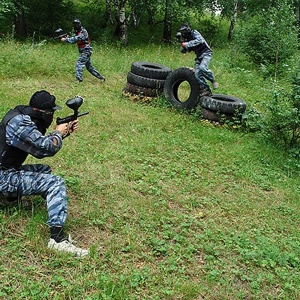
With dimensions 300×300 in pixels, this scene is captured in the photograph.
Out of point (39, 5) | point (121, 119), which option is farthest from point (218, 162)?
point (39, 5)

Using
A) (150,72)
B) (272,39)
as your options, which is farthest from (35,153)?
(272,39)

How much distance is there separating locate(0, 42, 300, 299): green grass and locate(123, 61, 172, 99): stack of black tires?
79cm

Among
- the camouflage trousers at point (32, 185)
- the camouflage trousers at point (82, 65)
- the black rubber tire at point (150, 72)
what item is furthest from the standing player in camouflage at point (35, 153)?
the camouflage trousers at point (82, 65)

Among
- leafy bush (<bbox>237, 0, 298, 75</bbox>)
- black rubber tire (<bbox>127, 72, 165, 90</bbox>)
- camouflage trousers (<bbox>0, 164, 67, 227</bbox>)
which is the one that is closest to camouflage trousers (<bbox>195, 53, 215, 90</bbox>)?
black rubber tire (<bbox>127, 72, 165, 90</bbox>)

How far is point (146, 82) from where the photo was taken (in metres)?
9.02

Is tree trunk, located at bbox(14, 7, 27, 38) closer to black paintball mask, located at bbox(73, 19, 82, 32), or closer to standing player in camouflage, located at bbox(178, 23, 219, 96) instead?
black paintball mask, located at bbox(73, 19, 82, 32)

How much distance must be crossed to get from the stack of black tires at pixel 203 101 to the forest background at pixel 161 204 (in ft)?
0.60

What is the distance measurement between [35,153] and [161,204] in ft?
5.49

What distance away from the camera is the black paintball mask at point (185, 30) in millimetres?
8715

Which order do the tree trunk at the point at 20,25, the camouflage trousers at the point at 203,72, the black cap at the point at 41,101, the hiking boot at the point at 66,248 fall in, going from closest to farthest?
the hiking boot at the point at 66,248
the black cap at the point at 41,101
the camouflage trousers at the point at 203,72
the tree trunk at the point at 20,25

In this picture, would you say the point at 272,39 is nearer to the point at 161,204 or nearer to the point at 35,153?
the point at 161,204

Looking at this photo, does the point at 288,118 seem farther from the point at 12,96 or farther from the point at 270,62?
the point at 270,62

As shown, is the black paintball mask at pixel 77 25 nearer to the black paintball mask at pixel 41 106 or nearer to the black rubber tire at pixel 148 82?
the black rubber tire at pixel 148 82

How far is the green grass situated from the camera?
347cm
